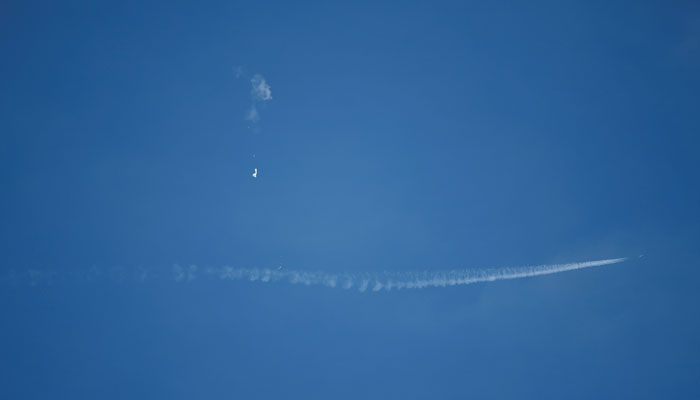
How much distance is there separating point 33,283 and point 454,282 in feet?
34.0

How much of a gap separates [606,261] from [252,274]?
8948 mm

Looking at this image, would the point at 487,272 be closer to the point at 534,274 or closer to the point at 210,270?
the point at 534,274

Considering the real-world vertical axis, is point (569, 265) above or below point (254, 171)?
below

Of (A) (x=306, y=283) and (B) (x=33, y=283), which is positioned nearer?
(B) (x=33, y=283)

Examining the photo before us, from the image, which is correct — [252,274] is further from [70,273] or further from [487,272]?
[487,272]

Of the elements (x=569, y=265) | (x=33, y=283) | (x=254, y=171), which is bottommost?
(x=33, y=283)

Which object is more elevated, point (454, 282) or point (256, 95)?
point (256, 95)

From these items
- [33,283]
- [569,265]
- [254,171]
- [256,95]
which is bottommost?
[33,283]

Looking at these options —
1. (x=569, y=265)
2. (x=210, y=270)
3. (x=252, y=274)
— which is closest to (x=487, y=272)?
(x=569, y=265)

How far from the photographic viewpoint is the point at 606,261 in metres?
13.2

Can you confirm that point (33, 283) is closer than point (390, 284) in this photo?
Yes

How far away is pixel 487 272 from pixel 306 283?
4659 mm

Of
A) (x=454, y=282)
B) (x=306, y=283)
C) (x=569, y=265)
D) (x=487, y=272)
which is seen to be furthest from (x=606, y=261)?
(x=306, y=283)

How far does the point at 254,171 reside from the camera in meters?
13.3
